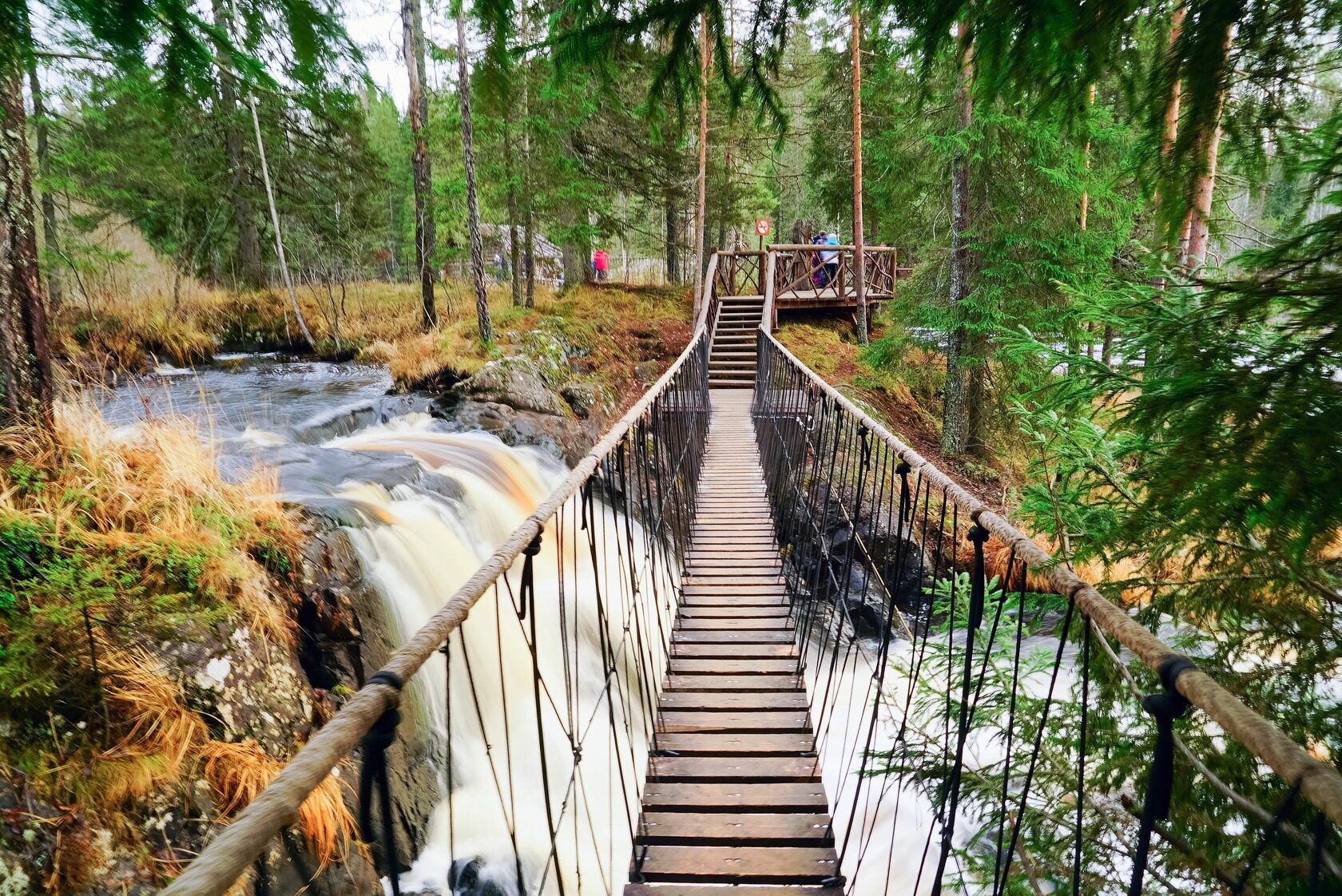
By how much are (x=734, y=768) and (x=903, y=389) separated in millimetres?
10580

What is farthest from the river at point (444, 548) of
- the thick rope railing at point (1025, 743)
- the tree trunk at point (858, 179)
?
the tree trunk at point (858, 179)

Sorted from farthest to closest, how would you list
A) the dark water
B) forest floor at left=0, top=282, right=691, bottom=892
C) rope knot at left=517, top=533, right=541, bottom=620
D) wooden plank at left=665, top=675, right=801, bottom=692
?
the dark water < wooden plank at left=665, top=675, right=801, bottom=692 < forest floor at left=0, top=282, right=691, bottom=892 < rope knot at left=517, top=533, right=541, bottom=620

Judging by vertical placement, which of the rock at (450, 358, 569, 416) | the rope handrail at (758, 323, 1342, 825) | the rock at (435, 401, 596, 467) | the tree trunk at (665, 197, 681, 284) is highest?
the tree trunk at (665, 197, 681, 284)

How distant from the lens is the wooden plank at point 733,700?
3.15 metres

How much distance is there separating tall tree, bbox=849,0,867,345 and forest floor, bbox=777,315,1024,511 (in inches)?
37.3

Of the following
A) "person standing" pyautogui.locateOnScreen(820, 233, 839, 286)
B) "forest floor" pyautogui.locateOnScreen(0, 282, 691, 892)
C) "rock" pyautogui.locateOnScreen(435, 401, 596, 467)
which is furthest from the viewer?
"person standing" pyautogui.locateOnScreen(820, 233, 839, 286)

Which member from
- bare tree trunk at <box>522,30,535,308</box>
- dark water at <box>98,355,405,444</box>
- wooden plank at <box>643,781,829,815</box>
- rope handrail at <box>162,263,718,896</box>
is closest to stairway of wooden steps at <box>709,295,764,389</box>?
bare tree trunk at <box>522,30,535,308</box>

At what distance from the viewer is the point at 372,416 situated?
696 cm

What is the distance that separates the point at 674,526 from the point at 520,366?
461 centimetres

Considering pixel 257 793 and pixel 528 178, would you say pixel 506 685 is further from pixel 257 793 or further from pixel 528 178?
pixel 528 178

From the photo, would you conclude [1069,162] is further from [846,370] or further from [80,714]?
[80,714]

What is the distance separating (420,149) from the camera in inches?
387

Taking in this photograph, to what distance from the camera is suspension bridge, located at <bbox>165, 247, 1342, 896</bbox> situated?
88 centimetres

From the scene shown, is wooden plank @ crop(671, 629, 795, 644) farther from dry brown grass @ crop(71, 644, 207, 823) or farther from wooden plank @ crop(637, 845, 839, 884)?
dry brown grass @ crop(71, 644, 207, 823)
